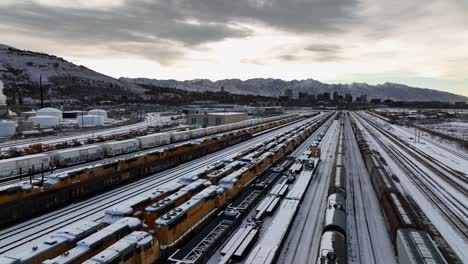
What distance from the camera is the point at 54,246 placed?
17.5 meters

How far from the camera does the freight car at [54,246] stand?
16.2 metres

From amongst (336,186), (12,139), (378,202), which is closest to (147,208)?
(336,186)

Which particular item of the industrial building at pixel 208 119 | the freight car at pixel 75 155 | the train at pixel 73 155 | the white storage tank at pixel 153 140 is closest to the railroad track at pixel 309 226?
the train at pixel 73 155

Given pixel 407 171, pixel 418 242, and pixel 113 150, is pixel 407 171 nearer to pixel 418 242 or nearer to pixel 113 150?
pixel 418 242

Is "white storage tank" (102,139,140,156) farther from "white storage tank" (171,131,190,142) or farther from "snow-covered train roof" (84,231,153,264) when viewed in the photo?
"snow-covered train roof" (84,231,153,264)

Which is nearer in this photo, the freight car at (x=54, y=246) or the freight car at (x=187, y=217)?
the freight car at (x=54, y=246)

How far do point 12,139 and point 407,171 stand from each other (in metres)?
76.5

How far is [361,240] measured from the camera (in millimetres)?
24562

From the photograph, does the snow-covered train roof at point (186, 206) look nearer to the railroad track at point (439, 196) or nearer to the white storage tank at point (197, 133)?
the railroad track at point (439, 196)

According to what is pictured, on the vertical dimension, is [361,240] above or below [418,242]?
below

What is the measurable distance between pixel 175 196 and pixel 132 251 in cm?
865

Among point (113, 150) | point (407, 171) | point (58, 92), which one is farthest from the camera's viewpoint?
point (58, 92)

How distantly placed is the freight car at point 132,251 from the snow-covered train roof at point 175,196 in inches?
160

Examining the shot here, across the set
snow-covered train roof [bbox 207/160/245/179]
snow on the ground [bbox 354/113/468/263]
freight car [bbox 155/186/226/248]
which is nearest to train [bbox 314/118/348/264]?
snow on the ground [bbox 354/113/468/263]
